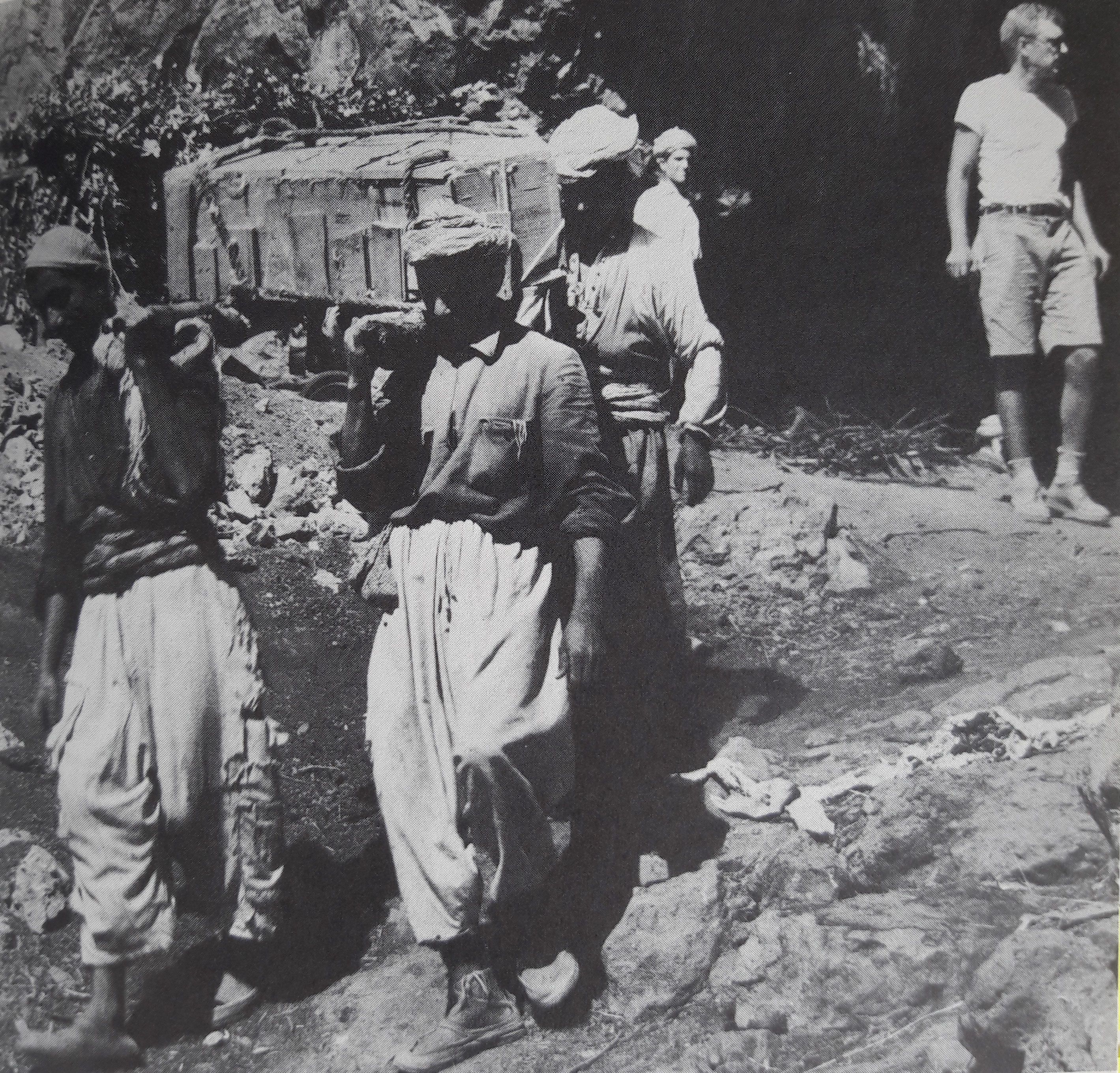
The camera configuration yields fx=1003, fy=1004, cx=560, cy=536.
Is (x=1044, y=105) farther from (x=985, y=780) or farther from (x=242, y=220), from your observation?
(x=242, y=220)

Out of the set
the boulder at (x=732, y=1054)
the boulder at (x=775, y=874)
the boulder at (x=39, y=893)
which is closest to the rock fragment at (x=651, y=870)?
the boulder at (x=775, y=874)

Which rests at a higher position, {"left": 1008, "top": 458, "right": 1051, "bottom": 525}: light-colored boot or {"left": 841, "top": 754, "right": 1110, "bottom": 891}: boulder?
{"left": 1008, "top": 458, "right": 1051, "bottom": 525}: light-colored boot

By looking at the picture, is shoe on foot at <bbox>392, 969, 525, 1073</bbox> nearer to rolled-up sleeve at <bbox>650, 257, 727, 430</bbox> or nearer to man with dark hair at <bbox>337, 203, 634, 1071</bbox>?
man with dark hair at <bbox>337, 203, 634, 1071</bbox>

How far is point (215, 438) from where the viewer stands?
8.39 feet

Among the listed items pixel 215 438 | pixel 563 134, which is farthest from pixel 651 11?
pixel 215 438

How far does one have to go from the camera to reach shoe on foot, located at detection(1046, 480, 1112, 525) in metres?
2.78

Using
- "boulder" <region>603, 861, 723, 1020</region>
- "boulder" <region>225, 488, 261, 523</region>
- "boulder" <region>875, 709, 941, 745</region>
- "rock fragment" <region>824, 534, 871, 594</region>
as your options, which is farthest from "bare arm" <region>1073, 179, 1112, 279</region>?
"boulder" <region>225, 488, 261, 523</region>

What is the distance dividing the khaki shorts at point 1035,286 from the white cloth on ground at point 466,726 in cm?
149

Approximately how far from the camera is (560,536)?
2.52 m

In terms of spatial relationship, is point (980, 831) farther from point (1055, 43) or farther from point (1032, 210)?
point (1055, 43)

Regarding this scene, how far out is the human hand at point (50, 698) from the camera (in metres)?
2.49

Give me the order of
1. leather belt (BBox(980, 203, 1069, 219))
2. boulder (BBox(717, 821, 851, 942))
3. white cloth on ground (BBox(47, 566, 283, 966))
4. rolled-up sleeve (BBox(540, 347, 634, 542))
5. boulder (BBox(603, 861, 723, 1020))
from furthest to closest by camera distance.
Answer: leather belt (BBox(980, 203, 1069, 219)) → boulder (BBox(717, 821, 851, 942)) → boulder (BBox(603, 861, 723, 1020)) → rolled-up sleeve (BBox(540, 347, 634, 542)) → white cloth on ground (BBox(47, 566, 283, 966))

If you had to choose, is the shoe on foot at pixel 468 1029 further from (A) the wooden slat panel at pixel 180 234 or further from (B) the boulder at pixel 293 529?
(A) the wooden slat panel at pixel 180 234

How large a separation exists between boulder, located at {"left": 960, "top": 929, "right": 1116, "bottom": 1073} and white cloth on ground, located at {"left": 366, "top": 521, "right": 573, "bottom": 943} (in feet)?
3.72
